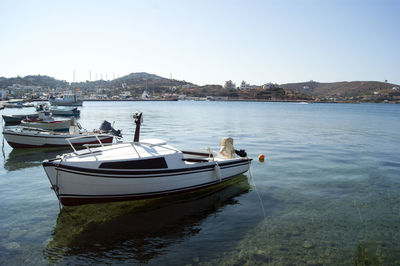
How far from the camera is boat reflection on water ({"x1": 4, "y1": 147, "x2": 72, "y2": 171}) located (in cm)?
1841

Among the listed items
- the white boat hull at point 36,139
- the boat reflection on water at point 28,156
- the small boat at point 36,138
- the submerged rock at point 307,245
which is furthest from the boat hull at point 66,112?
the submerged rock at point 307,245

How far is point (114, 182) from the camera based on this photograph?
401 inches

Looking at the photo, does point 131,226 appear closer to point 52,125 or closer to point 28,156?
point 28,156

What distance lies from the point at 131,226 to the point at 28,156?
15.4m

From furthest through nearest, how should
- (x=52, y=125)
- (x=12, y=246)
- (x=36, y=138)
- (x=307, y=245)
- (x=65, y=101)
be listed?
(x=65, y=101) → (x=52, y=125) → (x=36, y=138) → (x=307, y=245) → (x=12, y=246)

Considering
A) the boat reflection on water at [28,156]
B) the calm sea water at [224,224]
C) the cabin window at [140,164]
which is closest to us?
the calm sea water at [224,224]

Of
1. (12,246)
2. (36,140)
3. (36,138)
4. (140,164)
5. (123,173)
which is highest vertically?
(140,164)

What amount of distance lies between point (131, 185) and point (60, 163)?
256 centimetres

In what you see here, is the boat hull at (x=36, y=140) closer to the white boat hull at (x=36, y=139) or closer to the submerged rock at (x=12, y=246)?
the white boat hull at (x=36, y=139)

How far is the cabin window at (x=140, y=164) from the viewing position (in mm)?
10031

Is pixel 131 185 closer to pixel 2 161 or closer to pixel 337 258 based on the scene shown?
pixel 337 258

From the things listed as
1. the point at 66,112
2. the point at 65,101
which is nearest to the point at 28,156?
the point at 66,112

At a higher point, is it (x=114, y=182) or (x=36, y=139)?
(x=114, y=182)

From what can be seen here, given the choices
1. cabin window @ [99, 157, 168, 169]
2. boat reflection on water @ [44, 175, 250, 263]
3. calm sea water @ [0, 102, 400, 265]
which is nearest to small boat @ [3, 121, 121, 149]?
calm sea water @ [0, 102, 400, 265]
